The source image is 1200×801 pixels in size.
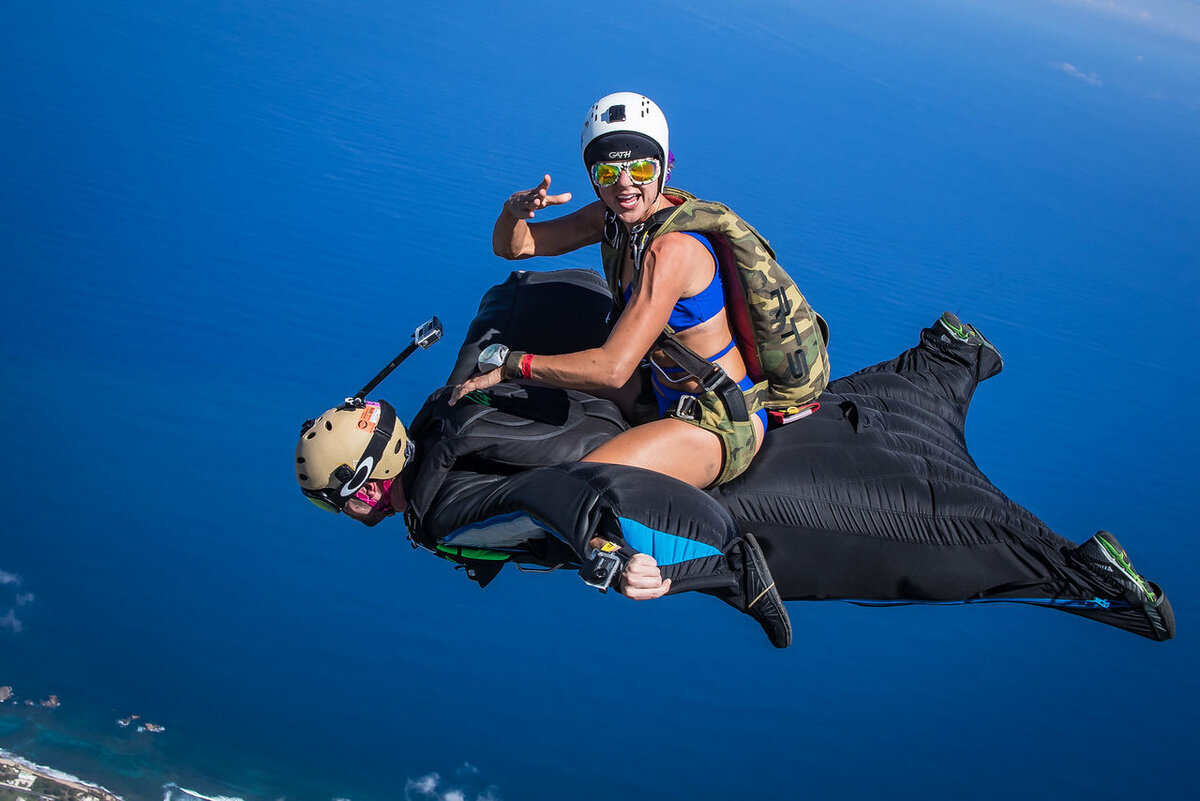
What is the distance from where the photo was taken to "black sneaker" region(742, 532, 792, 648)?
102 inches

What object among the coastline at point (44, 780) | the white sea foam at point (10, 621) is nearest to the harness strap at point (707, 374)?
the white sea foam at point (10, 621)

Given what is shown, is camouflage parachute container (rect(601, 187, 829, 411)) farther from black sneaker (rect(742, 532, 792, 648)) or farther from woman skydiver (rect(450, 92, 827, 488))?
black sneaker (rect(742, 532, 792, 648))

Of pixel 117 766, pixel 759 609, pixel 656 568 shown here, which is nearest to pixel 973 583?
pixel 759 609

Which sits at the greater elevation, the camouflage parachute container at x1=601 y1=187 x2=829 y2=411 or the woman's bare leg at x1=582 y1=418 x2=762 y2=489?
the camouflage parachute container at x1=601 y1=187 x2=829 y2=411

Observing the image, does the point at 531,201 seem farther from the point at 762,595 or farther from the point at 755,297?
the point at 762,595

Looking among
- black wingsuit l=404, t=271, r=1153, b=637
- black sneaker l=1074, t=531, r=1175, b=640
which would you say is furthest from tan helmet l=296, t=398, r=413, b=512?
black sneaker l=1074, t=531, r=1175, b=640

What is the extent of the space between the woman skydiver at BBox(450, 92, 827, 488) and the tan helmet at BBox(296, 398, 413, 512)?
0.97 feet

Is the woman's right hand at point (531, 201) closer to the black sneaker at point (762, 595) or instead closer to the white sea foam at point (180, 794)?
the black sneaker at point (762, 595)

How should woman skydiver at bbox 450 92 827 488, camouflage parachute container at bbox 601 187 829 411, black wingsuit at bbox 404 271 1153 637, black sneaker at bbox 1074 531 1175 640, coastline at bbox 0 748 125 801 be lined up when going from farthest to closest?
coastline at bbox 0 748 125 801
black sneaker at bbox 1074 531 1175 640
camouflage parachute container at bbox 601 187 829 411
woman skydiver at bbox 450 92 827 488
black wingsuit at bbox 404 271 1153 637

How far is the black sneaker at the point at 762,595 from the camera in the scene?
8.50 ft

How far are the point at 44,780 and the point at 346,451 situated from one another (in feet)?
18.8

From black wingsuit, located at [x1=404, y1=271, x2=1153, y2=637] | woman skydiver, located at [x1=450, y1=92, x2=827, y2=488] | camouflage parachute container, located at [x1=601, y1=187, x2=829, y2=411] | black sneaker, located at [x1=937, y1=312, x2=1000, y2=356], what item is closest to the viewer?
black wingsuit, located at [x1=404, y1=271, x2=1153, y2=637]

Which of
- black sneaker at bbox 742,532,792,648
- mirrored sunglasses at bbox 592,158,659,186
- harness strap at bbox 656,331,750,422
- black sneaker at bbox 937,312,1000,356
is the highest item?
black sneaker at bbox 937,312,1000,356

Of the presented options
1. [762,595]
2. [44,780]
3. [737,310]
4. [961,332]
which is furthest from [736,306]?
[44,780]
